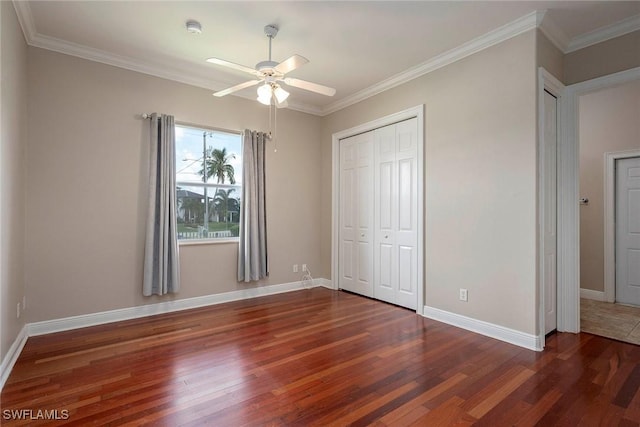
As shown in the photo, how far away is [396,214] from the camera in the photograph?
4223 millimetres

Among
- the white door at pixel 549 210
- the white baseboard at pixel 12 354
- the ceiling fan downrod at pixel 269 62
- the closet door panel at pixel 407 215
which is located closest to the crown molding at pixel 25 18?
the ceiling fan downrod at pixel 269 62

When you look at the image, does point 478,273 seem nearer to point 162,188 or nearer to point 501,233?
point 501,233

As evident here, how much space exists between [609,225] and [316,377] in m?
4.69

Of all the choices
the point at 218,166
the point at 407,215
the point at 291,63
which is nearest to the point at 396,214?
the point at 407,215

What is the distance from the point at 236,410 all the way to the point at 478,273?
8.43ft

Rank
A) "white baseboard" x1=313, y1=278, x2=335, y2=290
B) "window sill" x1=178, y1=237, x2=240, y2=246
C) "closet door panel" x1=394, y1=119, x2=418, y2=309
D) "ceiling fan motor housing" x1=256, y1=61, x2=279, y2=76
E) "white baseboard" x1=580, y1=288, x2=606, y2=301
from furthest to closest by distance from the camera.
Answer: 1. "white baseboard" x1=313, y1=278, x2=335, y2=290
2. "white baseboard" x1=580, y1=288, x2=606, y2=301
3. "window sill" x1=178, y1=237, x2=240, y2=246
4. "closet door panel" x1=394, y1=119, x2=418, y2=309
5. "ceiling fan motor housing" x1=256, y1=61, x2=279, y2=76

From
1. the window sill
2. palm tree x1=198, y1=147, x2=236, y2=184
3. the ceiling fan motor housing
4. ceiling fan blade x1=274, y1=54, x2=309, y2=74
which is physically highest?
the ceiling fan motor housing

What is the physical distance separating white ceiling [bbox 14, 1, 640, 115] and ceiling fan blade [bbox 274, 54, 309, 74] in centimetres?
52

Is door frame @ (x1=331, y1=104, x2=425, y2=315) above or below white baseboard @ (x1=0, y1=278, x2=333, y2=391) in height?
above

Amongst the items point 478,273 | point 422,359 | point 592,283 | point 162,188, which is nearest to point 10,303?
point 162,188

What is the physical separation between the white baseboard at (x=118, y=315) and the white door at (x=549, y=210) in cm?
331

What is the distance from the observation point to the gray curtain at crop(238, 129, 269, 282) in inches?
176

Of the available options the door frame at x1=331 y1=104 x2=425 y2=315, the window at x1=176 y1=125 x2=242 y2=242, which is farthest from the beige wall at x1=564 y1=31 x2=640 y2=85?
the window at x1=176 y1=125 x2=242 y2=242

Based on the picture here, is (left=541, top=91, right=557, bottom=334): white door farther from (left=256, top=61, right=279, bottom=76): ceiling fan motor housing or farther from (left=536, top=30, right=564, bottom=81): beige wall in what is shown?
(left=256, top=61, right=279, bottom=76): ceiling fan motor housing
